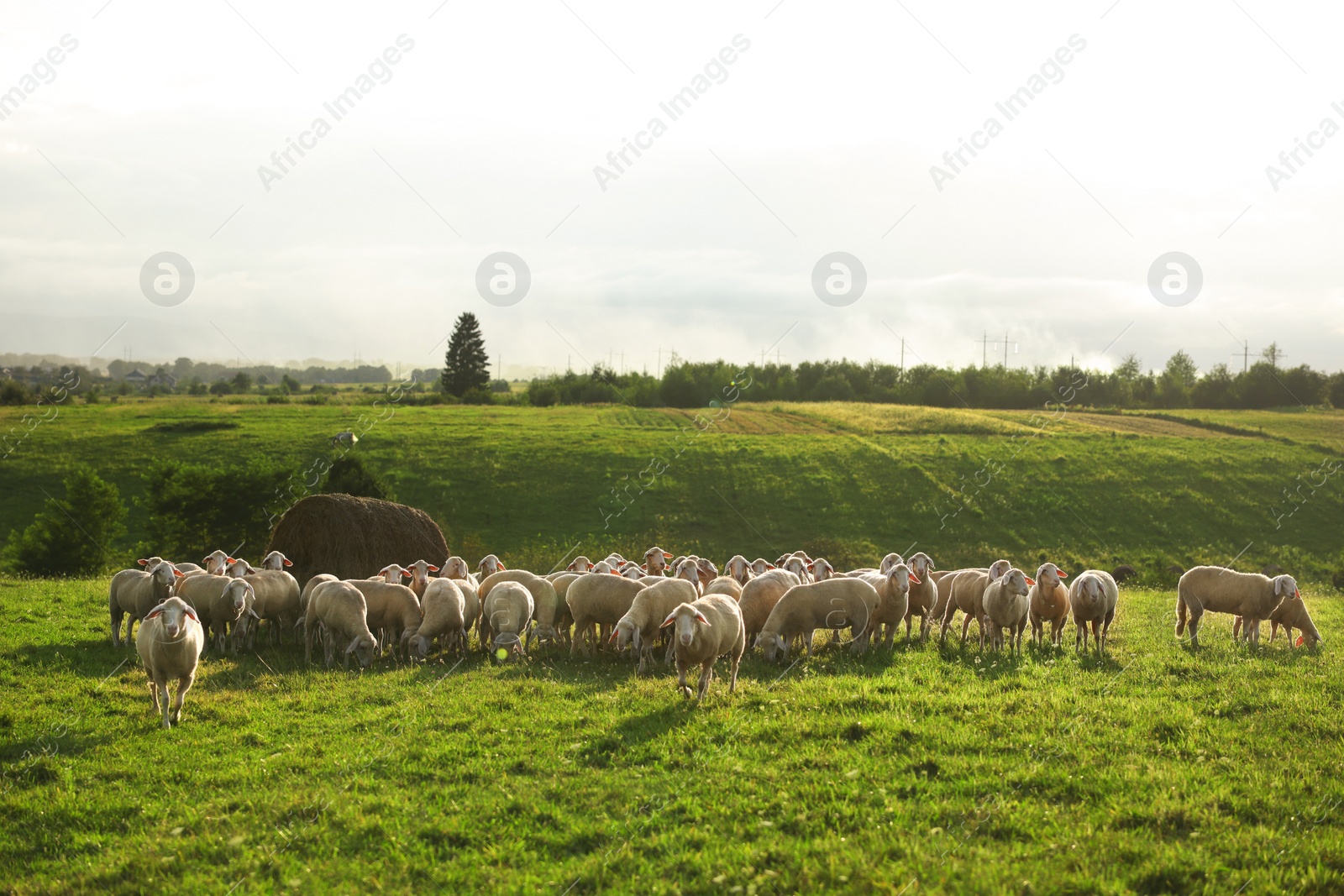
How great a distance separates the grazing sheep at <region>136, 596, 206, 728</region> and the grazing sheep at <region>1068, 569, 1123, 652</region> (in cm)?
1421

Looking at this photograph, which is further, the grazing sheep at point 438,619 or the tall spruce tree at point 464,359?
the tall spruce tree at point 464,359

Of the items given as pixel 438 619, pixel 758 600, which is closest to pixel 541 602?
pixel 438 619

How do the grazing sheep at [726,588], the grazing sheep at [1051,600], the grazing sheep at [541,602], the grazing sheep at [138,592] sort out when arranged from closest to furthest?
the grazing sheep at [138,592] < the grazing sheep at [1051,600] < the grazing sheep at [726,588] < the grazing sheep at [541,602]

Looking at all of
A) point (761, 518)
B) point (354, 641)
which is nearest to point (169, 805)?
point (354, 641)

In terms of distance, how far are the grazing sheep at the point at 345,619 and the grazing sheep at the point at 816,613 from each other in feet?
22.1

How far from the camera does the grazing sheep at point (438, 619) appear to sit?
15492mm

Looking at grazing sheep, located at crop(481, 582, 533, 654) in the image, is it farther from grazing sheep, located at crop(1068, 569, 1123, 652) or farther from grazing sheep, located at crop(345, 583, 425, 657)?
grazing sheep, located at crop(1068, 569, 1123, 652)

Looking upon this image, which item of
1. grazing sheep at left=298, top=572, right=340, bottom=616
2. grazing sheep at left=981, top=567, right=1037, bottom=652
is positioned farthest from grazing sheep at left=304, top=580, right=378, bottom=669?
grazing sheep at left=981, top=567, right=1037, bottom=652

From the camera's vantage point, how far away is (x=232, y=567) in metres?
18.7

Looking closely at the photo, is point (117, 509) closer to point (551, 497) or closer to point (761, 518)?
point (551, 497)

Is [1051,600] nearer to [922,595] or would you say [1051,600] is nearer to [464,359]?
[922,595]

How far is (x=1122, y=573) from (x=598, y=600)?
2899 centimetres

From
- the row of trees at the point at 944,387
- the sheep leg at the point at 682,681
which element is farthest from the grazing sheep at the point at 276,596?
the row of trees at the point at 944,387

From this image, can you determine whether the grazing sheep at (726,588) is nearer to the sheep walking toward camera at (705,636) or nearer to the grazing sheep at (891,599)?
the grazing sheep at (891,599)
